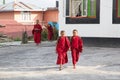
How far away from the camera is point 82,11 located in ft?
76.0

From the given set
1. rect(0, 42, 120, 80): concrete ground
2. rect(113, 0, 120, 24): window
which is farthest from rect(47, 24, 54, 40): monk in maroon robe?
rect(0, 42, 120, 80): concrete ground

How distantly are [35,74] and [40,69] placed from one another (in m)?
1.16

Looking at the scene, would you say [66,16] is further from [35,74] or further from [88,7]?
[35,74]

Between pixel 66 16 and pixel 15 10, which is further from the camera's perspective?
pixel 15 10

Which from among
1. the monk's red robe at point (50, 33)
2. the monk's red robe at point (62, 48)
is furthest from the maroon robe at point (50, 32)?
the monk's red robe at point (62, 48)

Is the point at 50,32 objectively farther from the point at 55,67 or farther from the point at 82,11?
the point at 55,67

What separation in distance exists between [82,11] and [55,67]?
311 inches

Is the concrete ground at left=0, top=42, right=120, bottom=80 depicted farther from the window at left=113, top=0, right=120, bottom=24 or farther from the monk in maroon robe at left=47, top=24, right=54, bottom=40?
the monk in maroon robe at left=47, top=24, right=54, bottom=40

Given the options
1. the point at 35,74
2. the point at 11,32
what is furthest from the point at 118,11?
the point at 11,32

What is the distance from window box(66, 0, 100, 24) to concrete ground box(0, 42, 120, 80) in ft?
7.46

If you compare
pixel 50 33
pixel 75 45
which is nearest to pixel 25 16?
pixel 50 33

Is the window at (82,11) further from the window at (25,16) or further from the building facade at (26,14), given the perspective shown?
the window at (25,16)

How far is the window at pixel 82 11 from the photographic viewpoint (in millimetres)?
22828

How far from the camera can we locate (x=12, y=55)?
20609 mm
